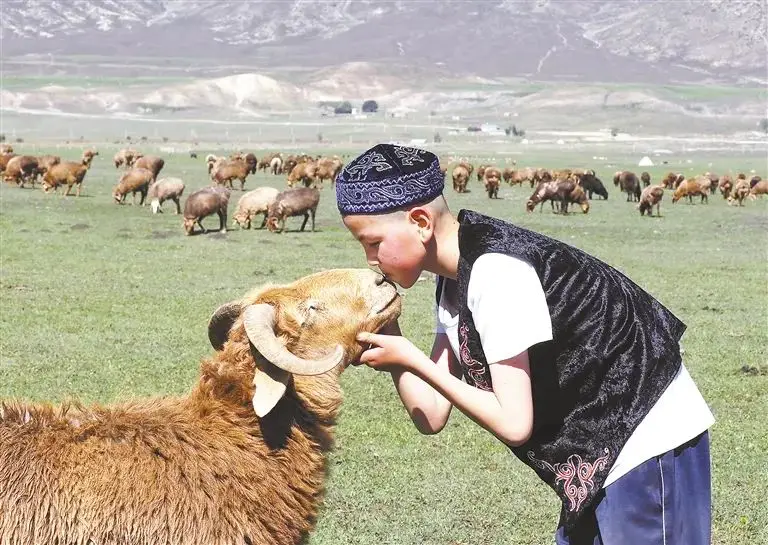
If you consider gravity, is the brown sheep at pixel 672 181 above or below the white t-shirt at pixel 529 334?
below

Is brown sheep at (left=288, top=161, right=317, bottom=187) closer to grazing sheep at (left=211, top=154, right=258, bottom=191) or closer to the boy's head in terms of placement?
grazing sheep at (left=211, top=154, right=258, bottom=191)

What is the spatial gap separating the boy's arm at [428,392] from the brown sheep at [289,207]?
22773 mm

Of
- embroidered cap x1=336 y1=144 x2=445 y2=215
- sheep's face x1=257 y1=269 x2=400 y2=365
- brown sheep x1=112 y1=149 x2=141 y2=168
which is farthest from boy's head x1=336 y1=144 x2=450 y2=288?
brown sheep x1=112 y1=149 x2=141 y2=168

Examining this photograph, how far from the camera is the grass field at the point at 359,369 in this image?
719 cm

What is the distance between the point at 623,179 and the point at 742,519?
38209 millimetres

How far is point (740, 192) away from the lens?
39.8m

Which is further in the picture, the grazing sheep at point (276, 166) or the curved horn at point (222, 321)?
the grazing sheep at point (276, 166)

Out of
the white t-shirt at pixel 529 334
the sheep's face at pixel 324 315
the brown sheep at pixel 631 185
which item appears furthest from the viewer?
the brown sheep at pixel 631 185

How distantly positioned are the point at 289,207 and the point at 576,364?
23.7 m

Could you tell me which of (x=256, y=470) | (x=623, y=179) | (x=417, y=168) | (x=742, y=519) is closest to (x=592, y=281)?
(x=417, y=168)

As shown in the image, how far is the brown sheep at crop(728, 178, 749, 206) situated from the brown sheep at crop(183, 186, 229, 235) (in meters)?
21.3

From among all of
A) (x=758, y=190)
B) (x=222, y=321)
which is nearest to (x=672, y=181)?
(x=758, y=190)

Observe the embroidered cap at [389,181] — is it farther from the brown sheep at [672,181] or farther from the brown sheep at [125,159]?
the brown sheep at [125,159]

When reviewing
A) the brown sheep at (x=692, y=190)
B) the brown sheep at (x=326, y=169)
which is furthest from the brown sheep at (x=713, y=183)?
the brown sheep at (x=326, y=169)
